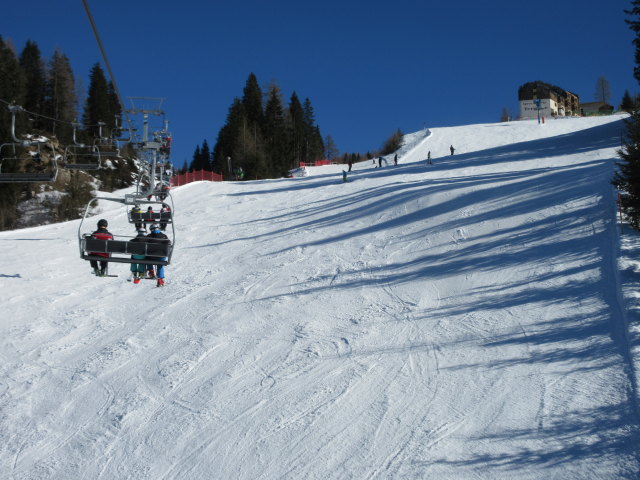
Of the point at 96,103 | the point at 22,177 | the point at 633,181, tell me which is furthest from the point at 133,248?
the point at 96,103

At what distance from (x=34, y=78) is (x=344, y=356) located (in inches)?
2470

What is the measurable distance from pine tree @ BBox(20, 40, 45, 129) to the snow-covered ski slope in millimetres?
48112

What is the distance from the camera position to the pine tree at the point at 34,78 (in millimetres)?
58994

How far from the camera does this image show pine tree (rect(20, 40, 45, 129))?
5899 centimetres

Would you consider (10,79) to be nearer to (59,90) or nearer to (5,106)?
(5,106)

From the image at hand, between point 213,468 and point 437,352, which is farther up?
point 437,352

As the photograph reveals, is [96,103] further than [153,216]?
Yes

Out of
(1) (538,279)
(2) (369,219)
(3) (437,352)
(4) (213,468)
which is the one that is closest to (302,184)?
(2) (369,219)

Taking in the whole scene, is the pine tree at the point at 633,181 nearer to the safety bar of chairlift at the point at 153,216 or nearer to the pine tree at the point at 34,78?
the safety bar of chairlift at the point at 153,216

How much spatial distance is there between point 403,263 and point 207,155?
82.3 m

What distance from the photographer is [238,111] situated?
2692 inches

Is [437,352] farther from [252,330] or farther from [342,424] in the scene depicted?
[252,330]

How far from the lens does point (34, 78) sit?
196 ft

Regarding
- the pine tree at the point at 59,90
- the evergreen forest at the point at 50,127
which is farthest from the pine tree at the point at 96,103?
the pine tree at the point at 59,90
